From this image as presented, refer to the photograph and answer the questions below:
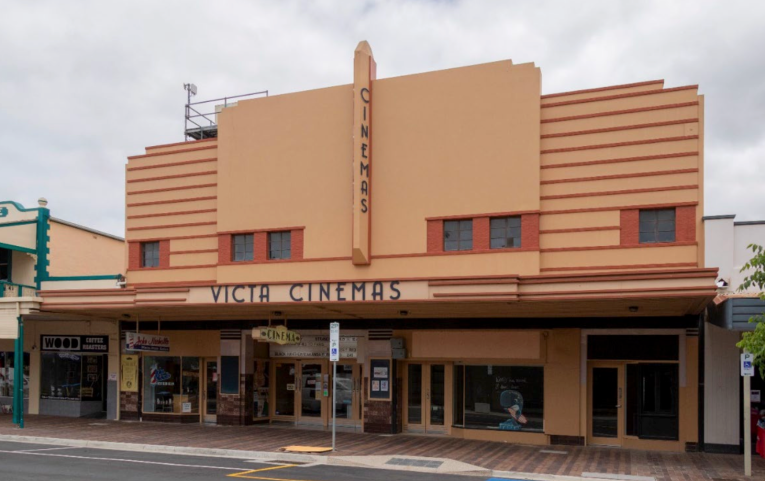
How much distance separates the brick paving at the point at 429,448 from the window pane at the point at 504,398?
30.0 inches

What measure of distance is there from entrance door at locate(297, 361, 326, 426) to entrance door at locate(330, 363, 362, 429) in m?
0.54

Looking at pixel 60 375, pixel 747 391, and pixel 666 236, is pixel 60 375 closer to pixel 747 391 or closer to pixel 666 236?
pixel 666 236

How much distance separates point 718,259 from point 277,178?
38.5ft

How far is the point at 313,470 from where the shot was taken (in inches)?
594

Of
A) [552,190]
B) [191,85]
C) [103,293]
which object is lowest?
[103,293]

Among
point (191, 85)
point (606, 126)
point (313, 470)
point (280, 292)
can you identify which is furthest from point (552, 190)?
point (191, 85)

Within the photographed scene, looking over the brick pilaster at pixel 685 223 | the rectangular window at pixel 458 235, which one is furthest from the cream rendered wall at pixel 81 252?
the brick pilaster at pixel 685 223

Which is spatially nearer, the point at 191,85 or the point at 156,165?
the point at 156,165

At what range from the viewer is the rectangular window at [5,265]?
25.8m

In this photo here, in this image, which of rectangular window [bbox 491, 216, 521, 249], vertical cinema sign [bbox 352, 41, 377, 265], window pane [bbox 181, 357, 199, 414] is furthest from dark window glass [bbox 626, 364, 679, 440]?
window pane [bbox 181, 357, 199, 414]

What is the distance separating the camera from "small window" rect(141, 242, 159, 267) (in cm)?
2369

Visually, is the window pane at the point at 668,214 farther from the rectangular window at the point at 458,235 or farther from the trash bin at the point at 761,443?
the trash bin at the point at 761,443

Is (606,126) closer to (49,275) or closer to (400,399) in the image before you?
(400,399)

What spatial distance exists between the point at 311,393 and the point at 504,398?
6151mm
